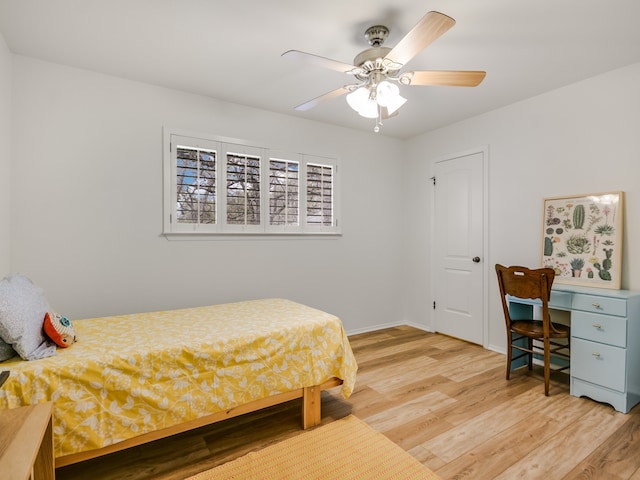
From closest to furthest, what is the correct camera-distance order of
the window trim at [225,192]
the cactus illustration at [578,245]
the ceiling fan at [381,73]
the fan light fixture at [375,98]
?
the ceiling fan at [381,73] → the fan light fixture at [375,98] → the cactus illustration at [578,245] → the window trim at [225,192]

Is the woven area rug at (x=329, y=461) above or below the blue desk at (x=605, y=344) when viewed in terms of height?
below

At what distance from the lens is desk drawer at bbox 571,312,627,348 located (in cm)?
235

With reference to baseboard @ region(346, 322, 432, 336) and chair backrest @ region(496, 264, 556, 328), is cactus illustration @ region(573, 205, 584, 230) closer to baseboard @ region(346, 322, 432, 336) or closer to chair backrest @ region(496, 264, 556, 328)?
chair backrest @ region(496, 264, 556, 328)

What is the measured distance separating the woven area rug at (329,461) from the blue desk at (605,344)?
162 cm

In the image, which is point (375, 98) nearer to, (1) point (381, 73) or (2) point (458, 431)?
(1) point (381, 73)

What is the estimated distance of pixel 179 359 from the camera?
1.79 meters

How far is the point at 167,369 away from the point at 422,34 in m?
2.11

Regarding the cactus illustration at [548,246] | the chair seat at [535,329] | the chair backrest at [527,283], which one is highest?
the cactus illustration at [548,246]

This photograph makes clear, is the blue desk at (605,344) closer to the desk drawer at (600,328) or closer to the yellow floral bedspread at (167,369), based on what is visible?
the desk drawer at (600,328)

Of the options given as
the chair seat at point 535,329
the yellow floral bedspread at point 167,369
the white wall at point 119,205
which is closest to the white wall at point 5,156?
the white wall at point 119,205

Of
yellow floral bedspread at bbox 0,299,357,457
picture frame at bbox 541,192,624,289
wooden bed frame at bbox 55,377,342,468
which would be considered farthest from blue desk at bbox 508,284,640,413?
wooden bed frame at bbox 55,377,342,468

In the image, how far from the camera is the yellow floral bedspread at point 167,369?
1516mm

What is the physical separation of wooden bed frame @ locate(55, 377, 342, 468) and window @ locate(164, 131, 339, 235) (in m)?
1.75

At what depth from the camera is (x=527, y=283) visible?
2646 millimetres
